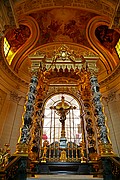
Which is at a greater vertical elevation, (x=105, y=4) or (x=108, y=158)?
(x=105, y=4)

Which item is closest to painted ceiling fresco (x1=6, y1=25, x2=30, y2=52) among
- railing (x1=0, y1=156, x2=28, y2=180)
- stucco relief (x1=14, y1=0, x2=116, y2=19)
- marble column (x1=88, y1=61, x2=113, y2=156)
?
stucco relief (x1=14, y1=0, x2=116, y2=19)

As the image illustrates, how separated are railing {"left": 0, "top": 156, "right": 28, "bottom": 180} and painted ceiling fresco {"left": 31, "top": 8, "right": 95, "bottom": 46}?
9.25 metres

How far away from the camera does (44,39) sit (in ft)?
40.1

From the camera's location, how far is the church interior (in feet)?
20.7

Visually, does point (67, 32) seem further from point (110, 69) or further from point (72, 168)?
point (72, 168)

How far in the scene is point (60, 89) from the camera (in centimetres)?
1189

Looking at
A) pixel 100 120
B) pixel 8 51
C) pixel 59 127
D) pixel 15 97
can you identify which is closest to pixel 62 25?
pixel 8 51

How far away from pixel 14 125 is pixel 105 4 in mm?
8046

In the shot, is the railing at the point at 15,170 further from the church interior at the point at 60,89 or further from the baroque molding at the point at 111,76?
the baroque molding at the point at 111,76

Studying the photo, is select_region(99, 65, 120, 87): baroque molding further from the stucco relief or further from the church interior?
the stucco relief

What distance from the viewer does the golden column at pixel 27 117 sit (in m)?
5.56

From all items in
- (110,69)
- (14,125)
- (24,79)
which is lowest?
(14,125)

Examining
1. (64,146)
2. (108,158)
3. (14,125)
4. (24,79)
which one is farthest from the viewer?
(24,79)

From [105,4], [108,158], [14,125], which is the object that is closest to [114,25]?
[105,4]
